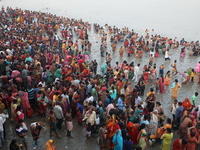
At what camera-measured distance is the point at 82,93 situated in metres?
8.73

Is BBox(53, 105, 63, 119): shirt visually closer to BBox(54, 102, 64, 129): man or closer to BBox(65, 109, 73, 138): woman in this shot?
BBox(54, 102, 64, 129): man

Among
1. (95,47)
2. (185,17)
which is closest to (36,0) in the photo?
(185,17)

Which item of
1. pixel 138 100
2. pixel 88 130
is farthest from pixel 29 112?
pixel 138 100

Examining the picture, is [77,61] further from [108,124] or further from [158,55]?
[158,55]

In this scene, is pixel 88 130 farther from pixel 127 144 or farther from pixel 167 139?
pixel 167 139

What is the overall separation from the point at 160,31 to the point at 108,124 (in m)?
27.8

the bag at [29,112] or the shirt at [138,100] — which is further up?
the shirt at [138,100]

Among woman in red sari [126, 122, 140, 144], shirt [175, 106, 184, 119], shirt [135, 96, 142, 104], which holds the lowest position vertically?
woman in red sari [126, 122, 140, 144]

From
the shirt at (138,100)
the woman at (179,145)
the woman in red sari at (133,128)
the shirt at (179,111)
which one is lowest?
the woman at (179,145)

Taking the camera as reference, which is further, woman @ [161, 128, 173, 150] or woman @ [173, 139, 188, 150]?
woman @ [161, 128, 173, 150]

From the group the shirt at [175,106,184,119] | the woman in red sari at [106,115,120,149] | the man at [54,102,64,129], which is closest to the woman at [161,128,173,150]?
the woman in red sari at [106,115,120,149]

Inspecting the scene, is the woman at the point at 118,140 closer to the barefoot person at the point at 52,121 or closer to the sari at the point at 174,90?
the barefoot person at the point at 52,121

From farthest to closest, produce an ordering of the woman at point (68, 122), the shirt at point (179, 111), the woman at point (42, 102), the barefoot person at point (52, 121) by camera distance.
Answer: the woman at point (42, 102)
the shirt at point (179, 111)
the woman at point (68, 122)
the barefoot person at point (52, 121)

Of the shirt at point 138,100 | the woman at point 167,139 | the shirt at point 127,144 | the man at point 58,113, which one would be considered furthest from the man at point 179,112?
the man at point 58,113
